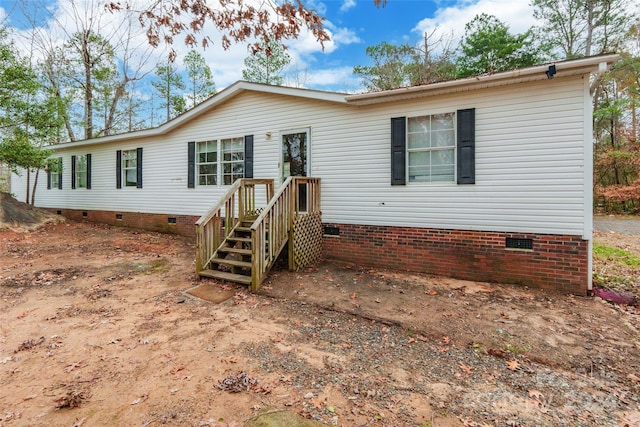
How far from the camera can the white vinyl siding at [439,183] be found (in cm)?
520

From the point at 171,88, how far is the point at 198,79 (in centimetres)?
202

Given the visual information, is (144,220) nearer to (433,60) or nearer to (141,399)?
(141,399)

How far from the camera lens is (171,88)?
21.4 m

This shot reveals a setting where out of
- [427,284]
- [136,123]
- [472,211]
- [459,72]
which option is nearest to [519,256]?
[472,211]

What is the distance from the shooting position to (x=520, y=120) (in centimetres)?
544

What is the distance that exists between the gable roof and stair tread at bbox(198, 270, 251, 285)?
13.9 feet

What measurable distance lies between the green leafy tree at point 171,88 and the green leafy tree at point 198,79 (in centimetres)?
61

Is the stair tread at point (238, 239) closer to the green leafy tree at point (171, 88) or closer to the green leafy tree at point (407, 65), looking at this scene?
the green leafy tree at point (407, 65)

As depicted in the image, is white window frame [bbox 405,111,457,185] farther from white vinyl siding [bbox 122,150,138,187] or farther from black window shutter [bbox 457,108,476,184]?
white vinyl siding [bbox 122,150,138,187]

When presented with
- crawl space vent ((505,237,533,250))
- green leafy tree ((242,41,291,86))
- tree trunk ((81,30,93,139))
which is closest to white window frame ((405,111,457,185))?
crawl space vent ((505,237,533,250))

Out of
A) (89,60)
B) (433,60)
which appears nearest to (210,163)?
(89,60)

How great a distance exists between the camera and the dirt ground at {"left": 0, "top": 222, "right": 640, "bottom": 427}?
2443mm

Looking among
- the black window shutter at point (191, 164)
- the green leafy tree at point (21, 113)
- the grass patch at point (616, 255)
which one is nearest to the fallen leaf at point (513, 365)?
the grass patch at point (616, 255)

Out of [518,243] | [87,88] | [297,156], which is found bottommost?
[518,243]
